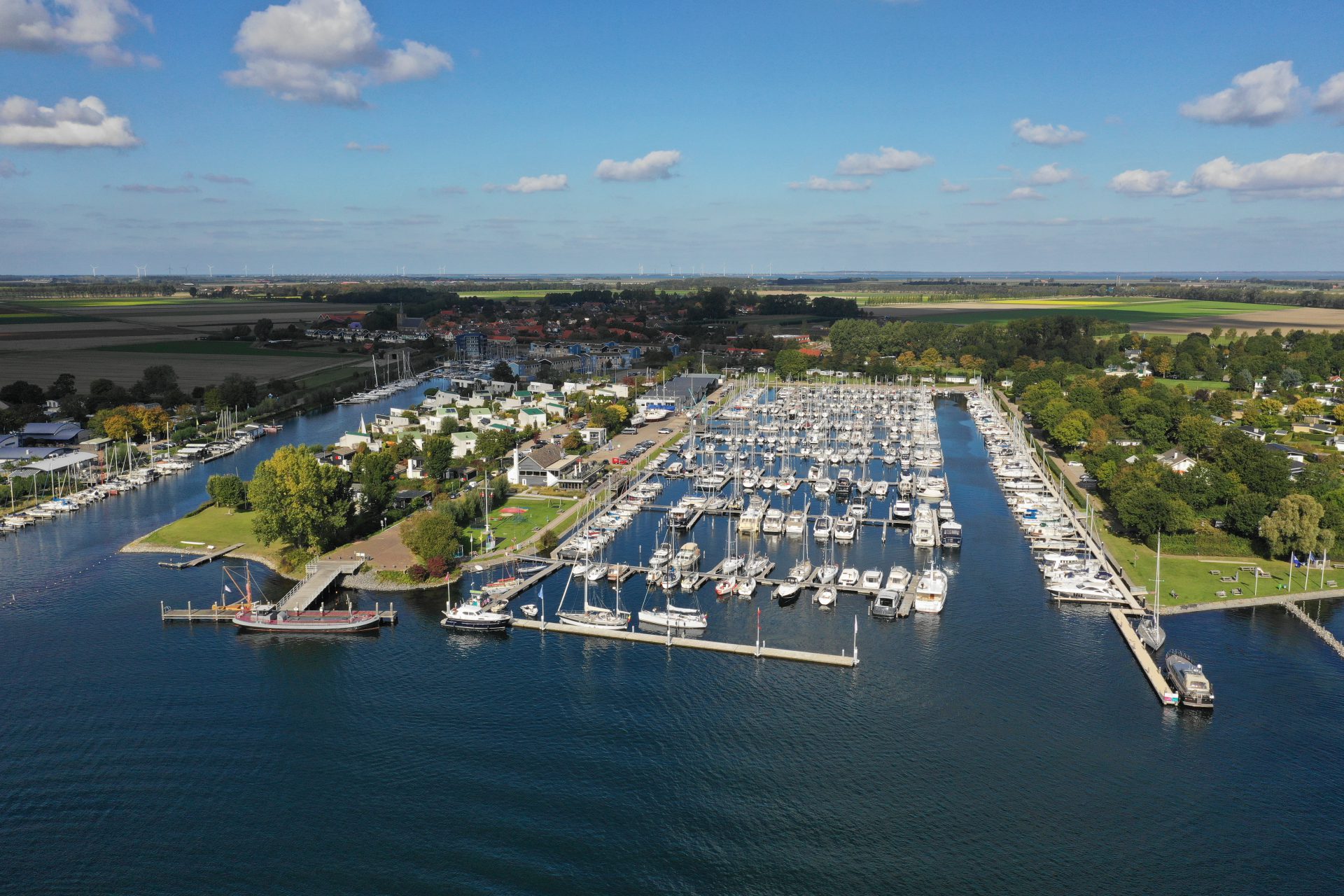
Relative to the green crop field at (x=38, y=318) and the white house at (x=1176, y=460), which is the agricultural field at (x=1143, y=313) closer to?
the white house at (x=1176, y=460)

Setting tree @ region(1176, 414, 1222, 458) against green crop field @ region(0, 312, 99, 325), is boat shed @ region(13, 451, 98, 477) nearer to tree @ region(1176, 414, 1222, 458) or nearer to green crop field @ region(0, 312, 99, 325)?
tree @ region(1176, 414, 1222, 458)

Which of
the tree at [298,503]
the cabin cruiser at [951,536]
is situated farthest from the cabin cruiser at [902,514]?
the tree at [298,503]

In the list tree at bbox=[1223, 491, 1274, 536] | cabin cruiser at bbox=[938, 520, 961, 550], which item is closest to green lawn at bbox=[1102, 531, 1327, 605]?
tree at bbox=[1223, 491, 1274, 536]

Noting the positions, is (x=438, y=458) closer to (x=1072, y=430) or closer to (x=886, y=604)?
(x=886, y=604)

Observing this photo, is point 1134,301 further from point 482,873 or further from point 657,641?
point 482,873

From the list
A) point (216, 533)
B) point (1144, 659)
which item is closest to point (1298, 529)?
point (1144, 659)
